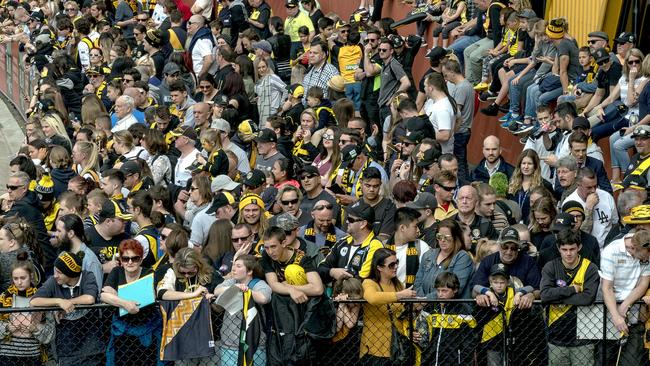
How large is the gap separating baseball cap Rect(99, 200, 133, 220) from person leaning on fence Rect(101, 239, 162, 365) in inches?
59.6

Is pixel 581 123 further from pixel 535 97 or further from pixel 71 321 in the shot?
pixel 71 321

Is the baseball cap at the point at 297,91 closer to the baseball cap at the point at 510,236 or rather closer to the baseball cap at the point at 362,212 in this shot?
the baseball cap at the point at 362,212

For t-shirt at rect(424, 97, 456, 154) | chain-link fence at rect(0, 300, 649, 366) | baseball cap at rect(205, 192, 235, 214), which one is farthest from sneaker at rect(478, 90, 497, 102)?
chain-link fence at rect(0, 300, 649, 366)

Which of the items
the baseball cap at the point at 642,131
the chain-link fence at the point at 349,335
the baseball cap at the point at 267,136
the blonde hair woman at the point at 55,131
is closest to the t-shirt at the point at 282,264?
the chain-link fence at the point at 349,335

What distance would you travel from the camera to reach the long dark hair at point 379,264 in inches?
442

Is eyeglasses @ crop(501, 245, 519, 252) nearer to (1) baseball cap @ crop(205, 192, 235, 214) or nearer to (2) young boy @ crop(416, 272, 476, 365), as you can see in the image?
(2) young boy @ crop(416, 272, 476, 365)

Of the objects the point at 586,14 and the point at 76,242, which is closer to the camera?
the point at 76,242

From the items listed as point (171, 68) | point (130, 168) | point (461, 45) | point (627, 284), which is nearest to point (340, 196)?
point (130, 168)

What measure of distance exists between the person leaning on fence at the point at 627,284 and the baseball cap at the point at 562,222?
1.86 ft

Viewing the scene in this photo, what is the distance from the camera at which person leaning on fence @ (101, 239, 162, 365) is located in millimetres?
11242

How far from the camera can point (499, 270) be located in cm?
1105

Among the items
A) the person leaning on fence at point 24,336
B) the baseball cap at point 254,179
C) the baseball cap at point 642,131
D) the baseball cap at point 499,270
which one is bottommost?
the baseball cap at point 254,179

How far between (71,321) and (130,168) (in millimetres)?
3979

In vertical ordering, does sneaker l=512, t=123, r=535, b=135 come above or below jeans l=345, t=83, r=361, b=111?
above
